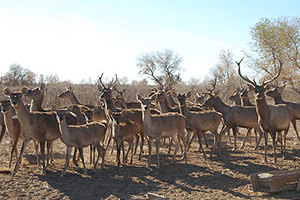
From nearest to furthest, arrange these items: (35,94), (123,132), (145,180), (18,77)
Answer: (145,180) < (123,132) < (35,94) < (18,77)

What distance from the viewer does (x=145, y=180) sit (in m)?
8.86

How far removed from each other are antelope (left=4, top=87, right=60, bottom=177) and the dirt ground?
0.75 meters

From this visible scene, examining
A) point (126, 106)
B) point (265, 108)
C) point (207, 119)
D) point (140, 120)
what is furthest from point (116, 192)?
point (126, 106)

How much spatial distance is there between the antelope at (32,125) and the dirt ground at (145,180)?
751mm

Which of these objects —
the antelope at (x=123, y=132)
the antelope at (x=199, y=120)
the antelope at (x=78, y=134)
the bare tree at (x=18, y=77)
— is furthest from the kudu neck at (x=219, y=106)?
the bare tree at (x=18, y=77)

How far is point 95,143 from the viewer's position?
382 inches

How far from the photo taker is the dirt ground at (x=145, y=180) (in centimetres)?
773

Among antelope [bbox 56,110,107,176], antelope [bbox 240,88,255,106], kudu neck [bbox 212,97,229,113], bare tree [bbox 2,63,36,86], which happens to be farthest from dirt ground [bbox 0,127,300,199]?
bare tree [bbox 2,63,36,86]

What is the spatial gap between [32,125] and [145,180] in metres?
3.64

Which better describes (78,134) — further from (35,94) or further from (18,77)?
(18,77)

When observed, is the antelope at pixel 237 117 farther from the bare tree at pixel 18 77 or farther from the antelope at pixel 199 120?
the bare tree at pixel 18 77

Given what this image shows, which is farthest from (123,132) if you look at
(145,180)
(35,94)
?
(35,94)

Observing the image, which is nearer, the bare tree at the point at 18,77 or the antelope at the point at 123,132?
the antelope at the point at 123,132

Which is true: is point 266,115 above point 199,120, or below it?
above
